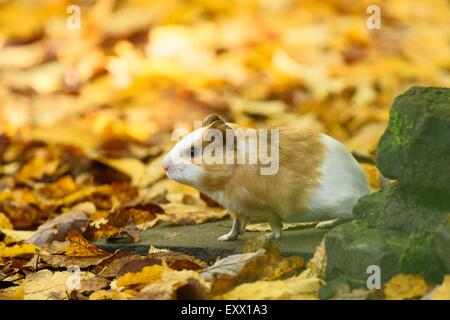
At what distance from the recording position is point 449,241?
2.87 m

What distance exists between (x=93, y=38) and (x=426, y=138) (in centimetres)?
653

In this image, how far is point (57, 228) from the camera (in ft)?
14.9

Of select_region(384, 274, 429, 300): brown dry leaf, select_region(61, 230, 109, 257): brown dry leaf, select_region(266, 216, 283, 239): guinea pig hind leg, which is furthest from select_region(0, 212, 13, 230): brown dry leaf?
select_region(384, 274, 429, 300): brown dry leaf

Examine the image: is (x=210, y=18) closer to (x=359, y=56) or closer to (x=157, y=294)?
(x=359, y=56)

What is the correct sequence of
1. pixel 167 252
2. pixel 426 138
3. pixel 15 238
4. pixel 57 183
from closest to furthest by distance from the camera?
1. pixel 426 138
2. pixel 167 252
3. pixel 15 238
4. pixel 57 183

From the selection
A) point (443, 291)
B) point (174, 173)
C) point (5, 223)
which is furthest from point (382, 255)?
point (5, 223)

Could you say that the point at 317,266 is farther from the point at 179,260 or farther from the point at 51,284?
the point at 51,284

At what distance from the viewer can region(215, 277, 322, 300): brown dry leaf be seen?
3.11 meters

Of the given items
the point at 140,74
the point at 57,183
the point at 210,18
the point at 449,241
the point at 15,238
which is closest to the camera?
the point at 449,241

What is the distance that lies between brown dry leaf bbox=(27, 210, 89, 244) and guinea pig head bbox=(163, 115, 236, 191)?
83cm

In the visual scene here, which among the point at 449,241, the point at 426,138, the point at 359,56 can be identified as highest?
the point at 359,56

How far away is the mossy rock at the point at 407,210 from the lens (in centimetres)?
313

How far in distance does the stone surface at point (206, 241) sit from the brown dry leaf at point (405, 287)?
54 cm

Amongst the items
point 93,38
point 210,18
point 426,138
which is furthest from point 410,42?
point 426,138
